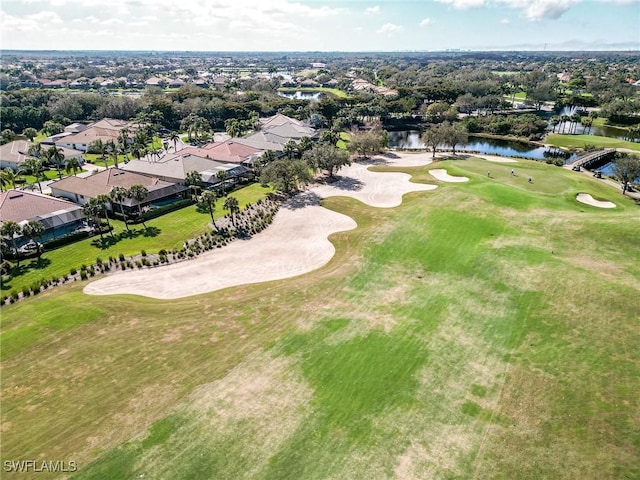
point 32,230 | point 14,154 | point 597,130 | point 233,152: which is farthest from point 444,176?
point 14,154

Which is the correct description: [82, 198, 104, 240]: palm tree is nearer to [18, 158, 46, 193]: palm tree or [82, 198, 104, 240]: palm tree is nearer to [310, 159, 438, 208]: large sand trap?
[18, 158, 46, 193]: palm tree

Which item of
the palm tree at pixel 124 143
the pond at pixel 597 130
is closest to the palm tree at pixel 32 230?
the palm tree at pixel 124 143

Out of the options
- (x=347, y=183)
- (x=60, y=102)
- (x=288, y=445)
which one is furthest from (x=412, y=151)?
(x=60, y=102)

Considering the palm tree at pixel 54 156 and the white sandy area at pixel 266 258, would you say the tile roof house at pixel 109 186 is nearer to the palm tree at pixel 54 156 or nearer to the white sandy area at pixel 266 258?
the palm tree at pixel 54 156

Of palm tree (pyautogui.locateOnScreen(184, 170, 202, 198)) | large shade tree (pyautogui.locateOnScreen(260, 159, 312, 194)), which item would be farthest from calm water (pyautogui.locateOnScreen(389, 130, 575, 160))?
palm tree (pyautogui.locateOnScreen(184, 170, 202, 198))

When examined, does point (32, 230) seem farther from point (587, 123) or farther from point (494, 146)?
point (587, 123)

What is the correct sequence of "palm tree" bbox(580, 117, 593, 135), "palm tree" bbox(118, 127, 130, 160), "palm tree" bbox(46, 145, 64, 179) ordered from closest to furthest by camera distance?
"palm tree" bbox(46, 145, 64, 179)
"palm tree" bbox(118, 127, 130, 160)
"palm tree" bbox(580, 117, 593, 135)

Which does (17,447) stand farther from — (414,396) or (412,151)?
(412,151)
